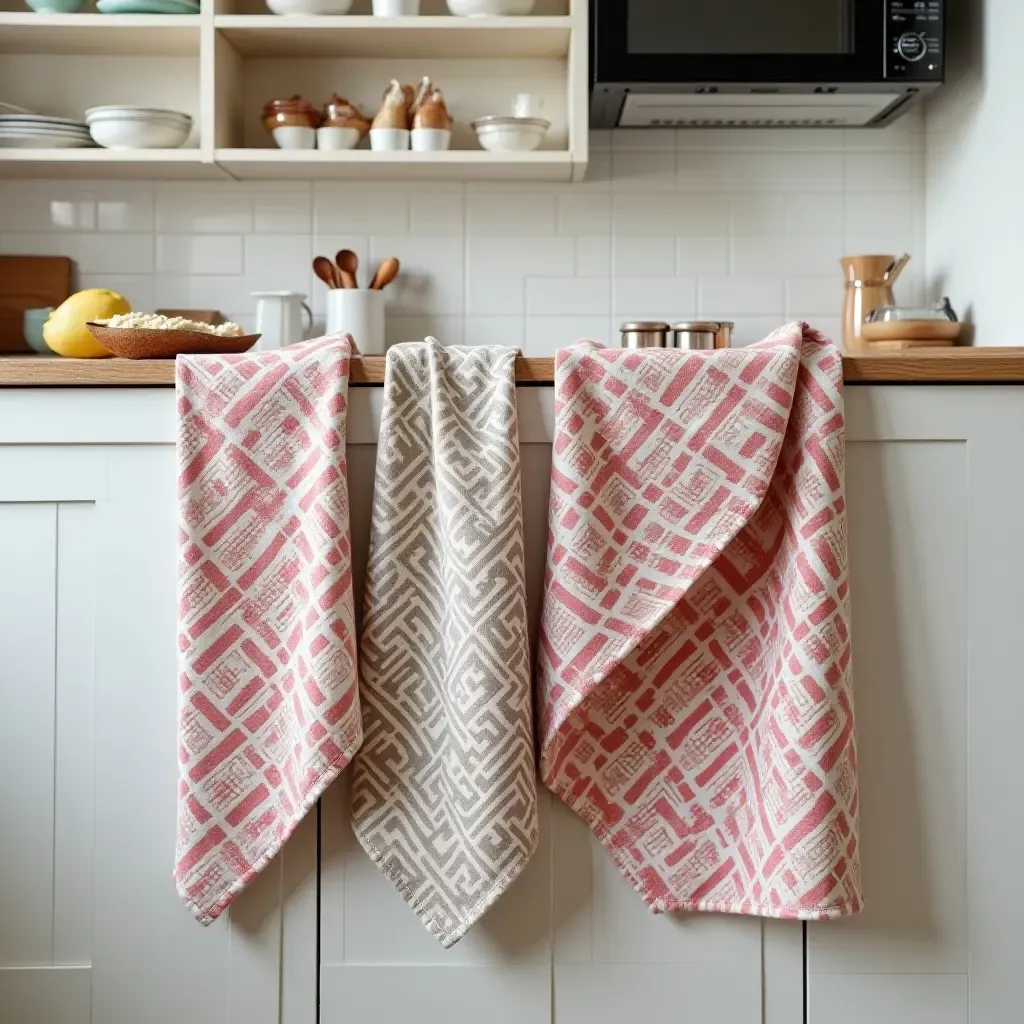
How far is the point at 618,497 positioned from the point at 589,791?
13.9 inches

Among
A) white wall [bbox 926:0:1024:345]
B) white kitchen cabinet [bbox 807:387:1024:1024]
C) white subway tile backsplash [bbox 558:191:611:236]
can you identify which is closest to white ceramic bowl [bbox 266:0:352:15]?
white subway tile backsplash [bbox 558:191:611:236]

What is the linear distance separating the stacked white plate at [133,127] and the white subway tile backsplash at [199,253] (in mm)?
199

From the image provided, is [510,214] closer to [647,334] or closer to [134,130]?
[647,334]

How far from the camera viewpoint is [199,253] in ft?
6.75

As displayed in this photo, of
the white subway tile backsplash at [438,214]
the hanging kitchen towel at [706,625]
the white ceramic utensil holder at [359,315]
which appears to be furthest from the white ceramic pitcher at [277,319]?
the hanging kitchen towel at [706,625]

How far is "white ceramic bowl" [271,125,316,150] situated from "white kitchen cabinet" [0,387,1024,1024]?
0.72m

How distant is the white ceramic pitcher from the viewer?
76.5 inches

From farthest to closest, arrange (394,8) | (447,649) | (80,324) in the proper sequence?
(394,8), (80,324), (447,649)

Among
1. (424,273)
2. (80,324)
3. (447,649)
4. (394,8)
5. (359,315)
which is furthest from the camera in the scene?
(424,273)

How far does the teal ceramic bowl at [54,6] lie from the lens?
6.21ft

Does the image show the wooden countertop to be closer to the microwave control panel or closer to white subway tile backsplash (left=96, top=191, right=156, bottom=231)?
the microwave control panel

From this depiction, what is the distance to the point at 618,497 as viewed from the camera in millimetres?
1322

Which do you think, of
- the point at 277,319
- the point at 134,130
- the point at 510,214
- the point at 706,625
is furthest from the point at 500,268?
the point at 706,625

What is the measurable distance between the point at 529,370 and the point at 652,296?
0.77 metres
